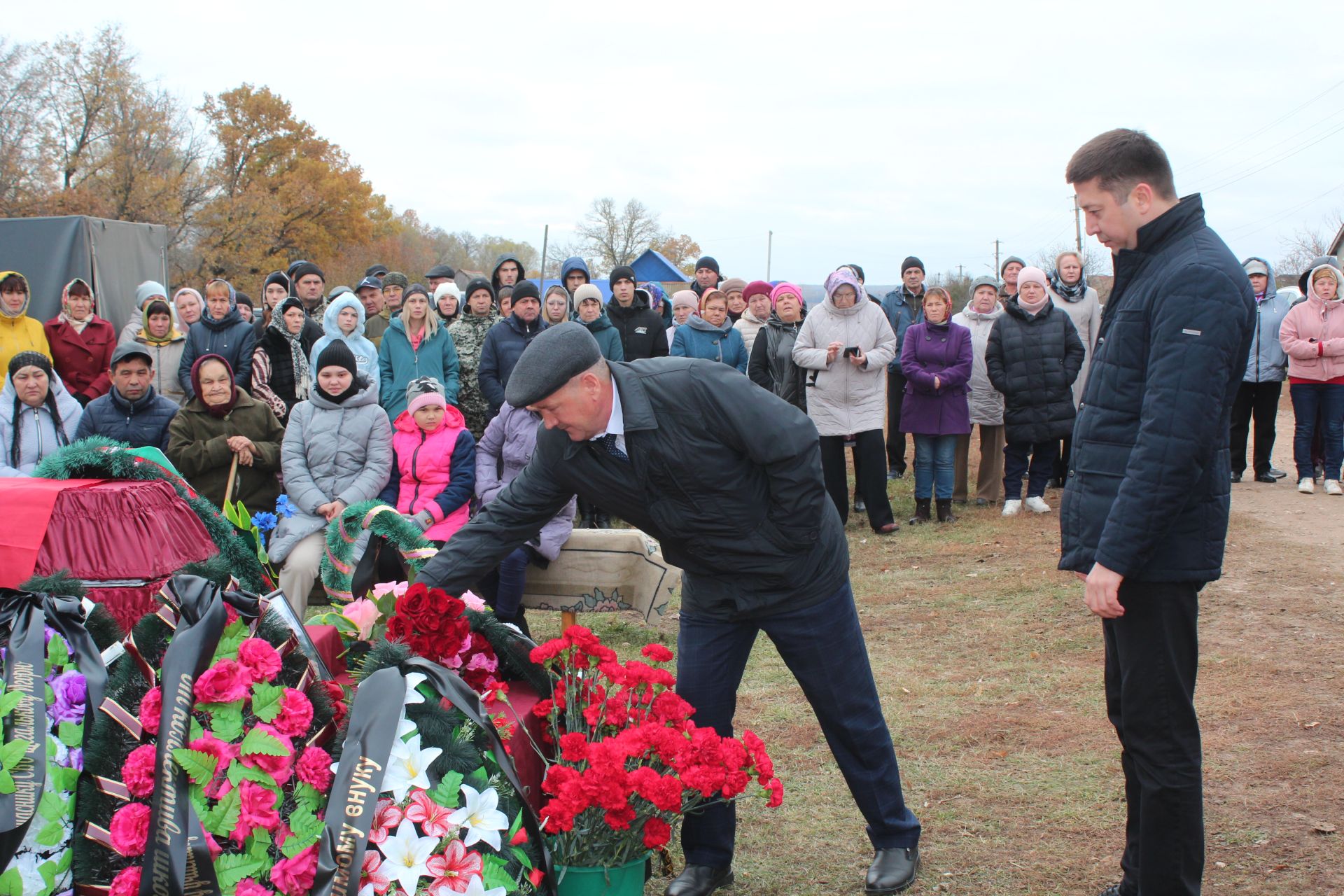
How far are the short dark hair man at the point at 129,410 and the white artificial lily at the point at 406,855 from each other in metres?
4.69

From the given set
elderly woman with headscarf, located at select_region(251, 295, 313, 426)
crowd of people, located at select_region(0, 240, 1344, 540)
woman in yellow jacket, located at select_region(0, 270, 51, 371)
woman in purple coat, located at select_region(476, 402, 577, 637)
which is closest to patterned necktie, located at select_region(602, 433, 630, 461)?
woman in purple coat, located at select_region(476, 402, 577, 637)

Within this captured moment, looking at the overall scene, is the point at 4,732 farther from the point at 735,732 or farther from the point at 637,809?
the point at 735,732

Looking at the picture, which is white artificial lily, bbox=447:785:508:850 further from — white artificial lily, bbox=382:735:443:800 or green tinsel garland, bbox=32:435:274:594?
green tinsel garland, bbox=32:435:274:594

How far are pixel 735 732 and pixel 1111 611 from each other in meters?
2.49

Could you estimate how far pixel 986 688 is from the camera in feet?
16.9

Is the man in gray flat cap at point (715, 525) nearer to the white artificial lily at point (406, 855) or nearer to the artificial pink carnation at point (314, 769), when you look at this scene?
the artificial pink carnation at point (314, 769)

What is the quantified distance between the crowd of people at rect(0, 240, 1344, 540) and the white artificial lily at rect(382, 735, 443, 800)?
3929 millimetres

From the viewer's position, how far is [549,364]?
9.14ft

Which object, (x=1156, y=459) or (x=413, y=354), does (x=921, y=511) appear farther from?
(x=1156, y=459)

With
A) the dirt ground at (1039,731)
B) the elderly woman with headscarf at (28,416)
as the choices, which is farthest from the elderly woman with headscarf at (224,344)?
the dirt ground at (1039,731)

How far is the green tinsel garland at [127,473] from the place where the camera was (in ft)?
11.2

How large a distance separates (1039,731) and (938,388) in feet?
15.5

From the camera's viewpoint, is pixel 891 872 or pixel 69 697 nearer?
pixel 69 697

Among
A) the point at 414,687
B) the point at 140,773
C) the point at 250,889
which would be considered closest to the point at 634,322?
the point at 414,687
